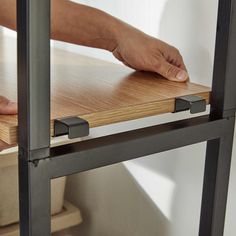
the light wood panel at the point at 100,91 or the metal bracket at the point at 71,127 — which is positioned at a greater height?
the light wood panel at the point at 100,91

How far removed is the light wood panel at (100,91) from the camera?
2.12ft

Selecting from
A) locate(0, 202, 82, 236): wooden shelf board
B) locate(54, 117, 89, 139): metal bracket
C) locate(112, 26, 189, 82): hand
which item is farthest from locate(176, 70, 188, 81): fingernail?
locate(0, 202, 82, 236): wooden shelf board

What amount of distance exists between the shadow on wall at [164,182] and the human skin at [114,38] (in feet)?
0.38

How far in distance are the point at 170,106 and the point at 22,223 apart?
0.78ft

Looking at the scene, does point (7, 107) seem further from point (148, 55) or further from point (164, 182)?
point (164, 182)

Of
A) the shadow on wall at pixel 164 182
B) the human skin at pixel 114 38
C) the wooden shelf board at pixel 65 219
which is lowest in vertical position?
the wooden shelf board at pixel 65 219

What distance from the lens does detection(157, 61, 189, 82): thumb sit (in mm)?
813

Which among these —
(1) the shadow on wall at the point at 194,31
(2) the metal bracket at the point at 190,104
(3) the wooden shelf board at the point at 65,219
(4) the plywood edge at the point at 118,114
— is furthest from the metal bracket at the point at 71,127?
(3) the wooden shelf board at the point at 65,219

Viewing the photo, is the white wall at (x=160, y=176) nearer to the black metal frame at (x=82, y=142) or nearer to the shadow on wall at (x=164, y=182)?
the shadow on wall at (x=164, y=182)

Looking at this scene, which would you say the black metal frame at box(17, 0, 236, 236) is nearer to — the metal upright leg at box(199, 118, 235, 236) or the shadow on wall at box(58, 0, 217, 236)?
the metal upright leg at box(199, 118, 235, 236)

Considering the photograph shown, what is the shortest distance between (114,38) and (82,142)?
Answer: 25 centimetres

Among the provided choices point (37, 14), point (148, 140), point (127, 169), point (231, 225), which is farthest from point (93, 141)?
point (127, 169)

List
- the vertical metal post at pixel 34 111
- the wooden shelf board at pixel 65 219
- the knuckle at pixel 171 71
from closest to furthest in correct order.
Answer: the vertical metal post at pixel 34 111, the knuckle at pixel 171 71, the wooden shelf board at pixel 65 219

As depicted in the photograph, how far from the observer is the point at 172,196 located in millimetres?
1076
